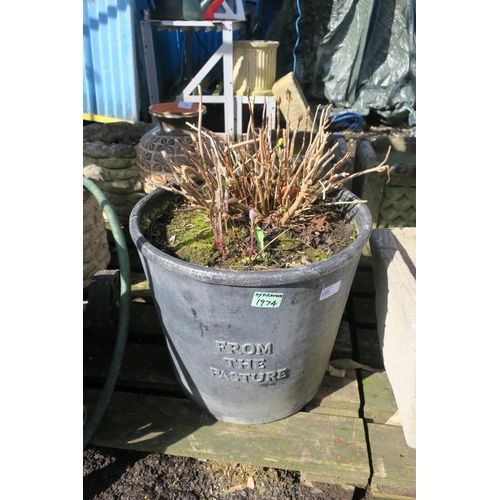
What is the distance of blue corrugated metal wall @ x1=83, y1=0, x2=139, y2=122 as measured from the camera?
3623 mm

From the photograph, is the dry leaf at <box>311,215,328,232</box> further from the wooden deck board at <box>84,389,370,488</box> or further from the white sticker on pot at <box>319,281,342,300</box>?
the wooden deck board at <box>84,389,370,488</box>

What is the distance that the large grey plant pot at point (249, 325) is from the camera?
1256 millimetres

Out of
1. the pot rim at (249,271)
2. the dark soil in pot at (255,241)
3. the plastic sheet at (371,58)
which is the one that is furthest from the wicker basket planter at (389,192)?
the plastic sheet at (371,58)

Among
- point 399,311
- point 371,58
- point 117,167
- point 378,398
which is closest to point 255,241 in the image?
point 399,311

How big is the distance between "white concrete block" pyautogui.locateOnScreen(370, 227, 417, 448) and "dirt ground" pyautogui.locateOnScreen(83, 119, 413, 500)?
34 cm

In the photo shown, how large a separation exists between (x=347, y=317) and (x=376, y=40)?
3475mm

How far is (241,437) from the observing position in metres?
1.54

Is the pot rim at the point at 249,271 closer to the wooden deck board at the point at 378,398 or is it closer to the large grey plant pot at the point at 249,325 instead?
the large grey plant pot at the point at 249,325

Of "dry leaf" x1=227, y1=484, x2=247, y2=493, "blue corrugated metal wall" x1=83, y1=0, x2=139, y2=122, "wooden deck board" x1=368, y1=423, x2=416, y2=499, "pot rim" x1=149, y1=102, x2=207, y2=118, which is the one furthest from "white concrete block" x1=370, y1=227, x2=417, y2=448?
Answer: "blue corrugated metal wall" x1=83, y1=0, x2=139, y2=122

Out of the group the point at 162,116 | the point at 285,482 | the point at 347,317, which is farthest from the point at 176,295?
the point at 162,116

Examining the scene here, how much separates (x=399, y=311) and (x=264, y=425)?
0.59 m

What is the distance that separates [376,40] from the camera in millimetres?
4566

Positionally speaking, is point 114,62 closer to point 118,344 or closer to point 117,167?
point 117,167

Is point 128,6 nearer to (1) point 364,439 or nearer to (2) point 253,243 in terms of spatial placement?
(2) point 253,243
